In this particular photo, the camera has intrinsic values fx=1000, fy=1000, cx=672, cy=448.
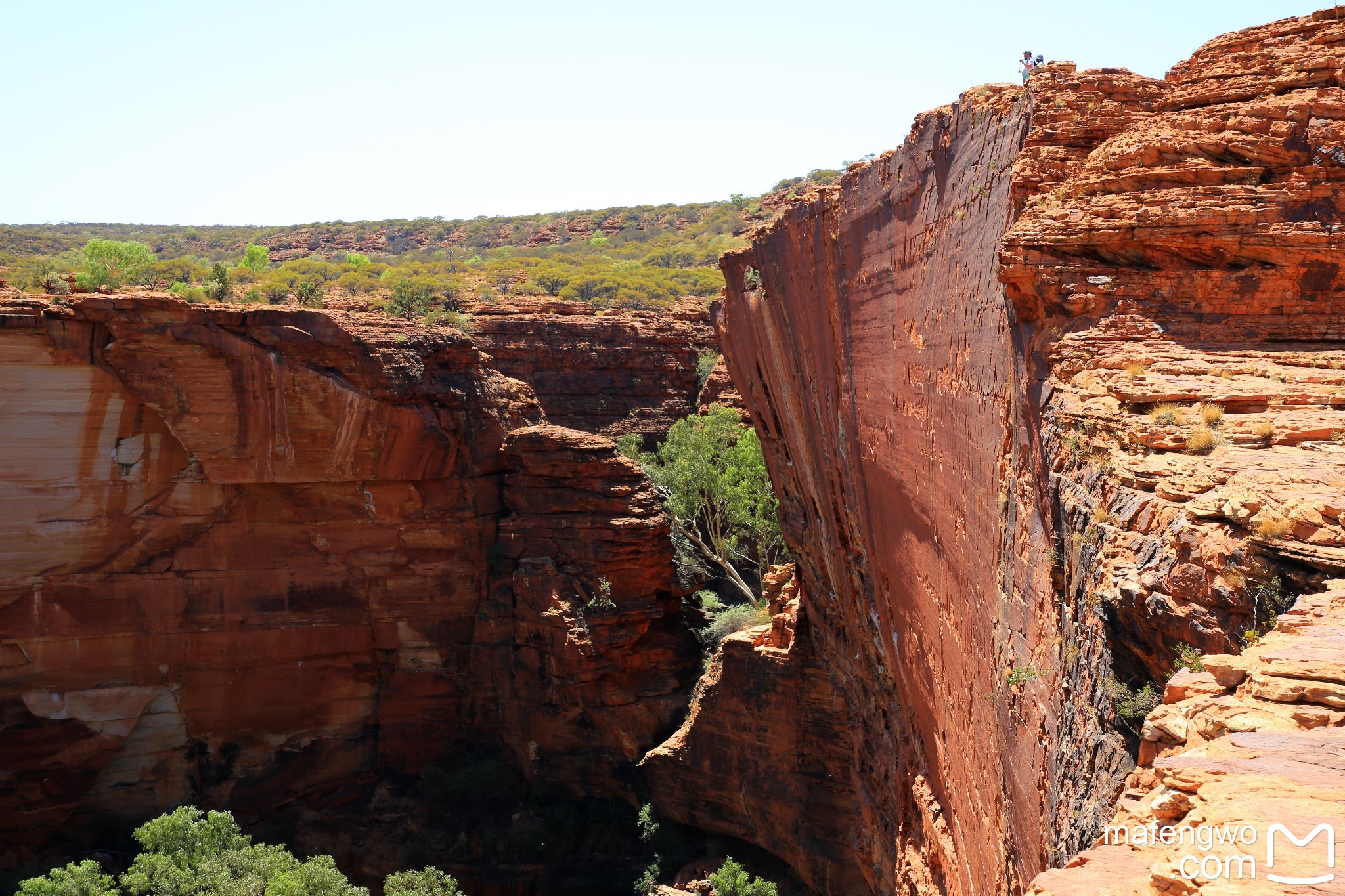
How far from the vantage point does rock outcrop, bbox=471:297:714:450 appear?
126ft

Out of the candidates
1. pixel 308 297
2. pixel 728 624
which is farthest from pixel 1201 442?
pixel 308 297

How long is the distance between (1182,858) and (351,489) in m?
21.3

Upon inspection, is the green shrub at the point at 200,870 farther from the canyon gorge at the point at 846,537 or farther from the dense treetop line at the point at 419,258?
the dense treetop line at the point at 419,258

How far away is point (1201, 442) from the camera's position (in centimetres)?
562

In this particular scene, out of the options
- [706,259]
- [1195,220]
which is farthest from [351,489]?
[706,259]

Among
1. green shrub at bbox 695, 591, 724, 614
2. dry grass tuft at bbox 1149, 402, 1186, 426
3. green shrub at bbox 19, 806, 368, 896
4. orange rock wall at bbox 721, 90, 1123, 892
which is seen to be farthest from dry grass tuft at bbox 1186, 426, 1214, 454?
green shrub at bbox 695, 591, 724, 614

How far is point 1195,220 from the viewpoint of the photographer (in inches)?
274

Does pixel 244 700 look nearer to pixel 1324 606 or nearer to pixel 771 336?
pixel 771 336

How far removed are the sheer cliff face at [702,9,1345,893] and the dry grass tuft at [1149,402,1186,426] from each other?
1cm

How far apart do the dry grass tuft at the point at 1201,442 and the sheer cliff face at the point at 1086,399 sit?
1 centimetres

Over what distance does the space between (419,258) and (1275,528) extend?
226ft

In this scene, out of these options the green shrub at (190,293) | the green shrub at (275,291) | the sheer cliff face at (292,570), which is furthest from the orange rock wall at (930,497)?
the green shrub at (275,291)

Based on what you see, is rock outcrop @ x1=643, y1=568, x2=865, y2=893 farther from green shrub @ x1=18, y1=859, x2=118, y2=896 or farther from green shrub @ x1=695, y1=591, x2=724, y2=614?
green shrub @ x1=18, y1=859, x2=118, y2=896

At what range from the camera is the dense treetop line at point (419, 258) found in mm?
32969
